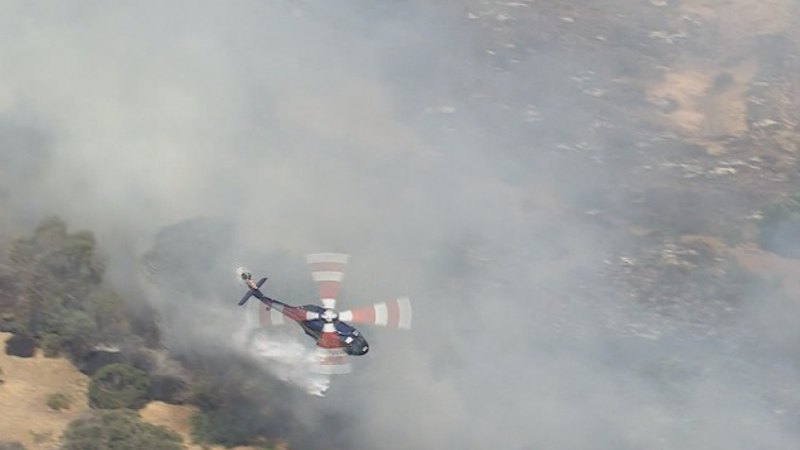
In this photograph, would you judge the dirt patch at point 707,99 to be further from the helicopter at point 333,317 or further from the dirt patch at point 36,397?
the dirt patch at point 36,397

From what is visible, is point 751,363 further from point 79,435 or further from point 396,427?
point 79,435

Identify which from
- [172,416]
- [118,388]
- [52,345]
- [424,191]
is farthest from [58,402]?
[424,191]

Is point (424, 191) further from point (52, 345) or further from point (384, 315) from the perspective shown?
point (52, 345)

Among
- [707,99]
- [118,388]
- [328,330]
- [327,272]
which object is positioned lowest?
[118,388]

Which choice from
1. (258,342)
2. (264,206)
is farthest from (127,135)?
(258,342)

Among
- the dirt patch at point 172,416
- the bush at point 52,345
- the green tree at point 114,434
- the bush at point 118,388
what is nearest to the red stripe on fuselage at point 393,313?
the dirt patch at point 172,416

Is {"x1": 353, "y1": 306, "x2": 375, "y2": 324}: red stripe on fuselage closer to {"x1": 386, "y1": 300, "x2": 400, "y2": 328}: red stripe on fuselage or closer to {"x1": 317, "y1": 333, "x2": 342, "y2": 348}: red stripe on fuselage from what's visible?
{"x1": 386, "y1": 300, "x2": 400, "y2": 328}: red stripe on fuselage

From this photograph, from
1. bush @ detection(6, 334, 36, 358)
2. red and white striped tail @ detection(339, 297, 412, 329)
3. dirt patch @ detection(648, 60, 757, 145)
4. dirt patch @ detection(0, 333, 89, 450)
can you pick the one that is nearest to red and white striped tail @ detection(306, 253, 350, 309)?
red and white striped tail @ detection(339, 297, 412, 329)
